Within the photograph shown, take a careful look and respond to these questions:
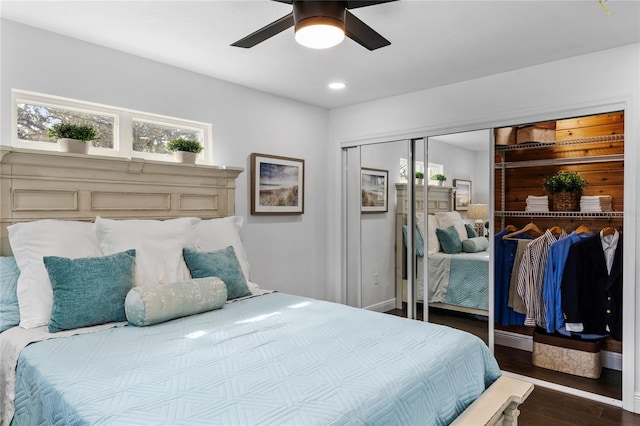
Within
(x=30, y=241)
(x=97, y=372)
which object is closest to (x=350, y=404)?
(x=97, y=372)

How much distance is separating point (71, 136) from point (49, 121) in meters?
0.26

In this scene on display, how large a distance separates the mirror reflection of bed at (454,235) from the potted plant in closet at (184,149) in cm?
201

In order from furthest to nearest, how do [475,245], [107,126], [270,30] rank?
[475,245] < [107,126] < [270,30]

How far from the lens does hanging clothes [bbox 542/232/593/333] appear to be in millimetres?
3170

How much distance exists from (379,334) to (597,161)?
2495 millimetres

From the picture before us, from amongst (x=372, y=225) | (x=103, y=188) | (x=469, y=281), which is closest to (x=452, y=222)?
(x=469, y=281)

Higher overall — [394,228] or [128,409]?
[394,228]

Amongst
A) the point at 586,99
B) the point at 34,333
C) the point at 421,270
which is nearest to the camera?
the point at 34,333

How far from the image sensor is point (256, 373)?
1.55 metres

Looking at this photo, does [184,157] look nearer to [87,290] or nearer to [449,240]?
[87,290]

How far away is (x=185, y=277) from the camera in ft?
8.57

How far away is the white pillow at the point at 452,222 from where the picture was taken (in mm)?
3648

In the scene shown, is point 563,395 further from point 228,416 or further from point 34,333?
point 34,333

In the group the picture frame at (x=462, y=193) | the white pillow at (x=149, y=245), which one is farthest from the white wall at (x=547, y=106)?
the white pillow at (x=149, y=245)
